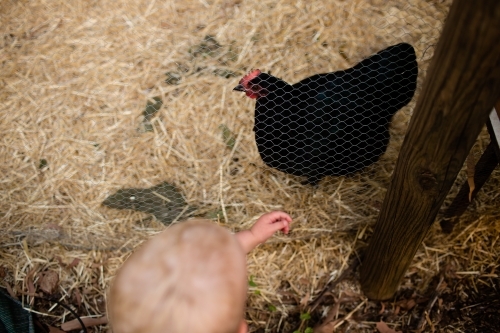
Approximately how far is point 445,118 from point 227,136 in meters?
1.23

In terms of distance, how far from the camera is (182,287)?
34.0 inches

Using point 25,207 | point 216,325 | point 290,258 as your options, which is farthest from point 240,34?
point 216,325

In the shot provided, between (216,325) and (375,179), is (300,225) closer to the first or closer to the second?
(375,179)

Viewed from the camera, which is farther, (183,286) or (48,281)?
(48,281)

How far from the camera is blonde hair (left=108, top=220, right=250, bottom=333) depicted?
0.85 metres

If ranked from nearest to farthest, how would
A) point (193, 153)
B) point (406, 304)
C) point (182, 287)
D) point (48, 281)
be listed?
1. point (182, 287)
2. point (406, 304)
3. point (48, 281)
4. point (193, 153)

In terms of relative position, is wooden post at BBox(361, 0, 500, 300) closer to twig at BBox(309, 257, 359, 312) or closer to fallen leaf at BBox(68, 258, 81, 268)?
twig at BBox(309, 257, 359, 312)

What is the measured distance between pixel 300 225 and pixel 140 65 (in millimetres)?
1156

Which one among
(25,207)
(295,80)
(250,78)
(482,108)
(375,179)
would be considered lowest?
(25,207)

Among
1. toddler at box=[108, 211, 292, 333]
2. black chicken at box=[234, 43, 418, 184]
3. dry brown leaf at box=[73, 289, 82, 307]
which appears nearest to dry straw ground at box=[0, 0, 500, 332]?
dry brown leaf at box=[73, 289, 82, 307]

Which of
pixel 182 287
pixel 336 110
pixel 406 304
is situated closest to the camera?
pixel 182 287

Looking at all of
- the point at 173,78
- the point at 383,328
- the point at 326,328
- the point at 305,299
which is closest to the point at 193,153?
the point at 173,78

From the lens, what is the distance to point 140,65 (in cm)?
223

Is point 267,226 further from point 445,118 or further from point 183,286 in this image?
point 445,118
